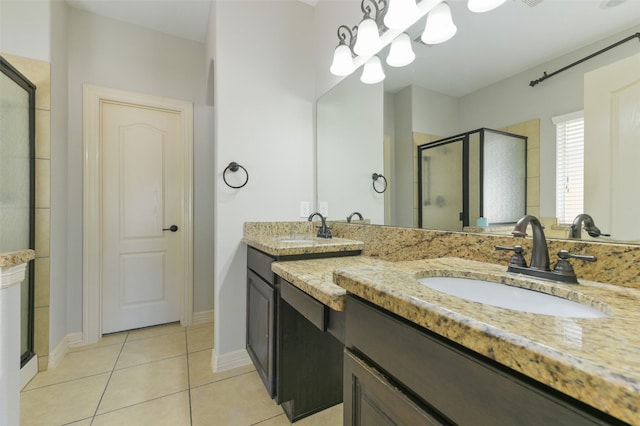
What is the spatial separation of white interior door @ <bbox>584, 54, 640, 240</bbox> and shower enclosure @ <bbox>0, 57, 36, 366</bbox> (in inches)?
107

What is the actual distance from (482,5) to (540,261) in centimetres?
95

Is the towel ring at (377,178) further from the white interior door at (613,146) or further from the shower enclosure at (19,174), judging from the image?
the shower enclosure at (19,174)

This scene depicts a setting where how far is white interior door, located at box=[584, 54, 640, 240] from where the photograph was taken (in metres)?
0.71

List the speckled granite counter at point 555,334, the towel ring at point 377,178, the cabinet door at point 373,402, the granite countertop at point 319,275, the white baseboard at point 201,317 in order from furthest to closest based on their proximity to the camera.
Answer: the white baseboard at point 201,317 → the towel ring at point 377,178 → the granite countertop at point 319,275 → the cabinet door at point 373,402 → the speckled granite counter at point 555,334

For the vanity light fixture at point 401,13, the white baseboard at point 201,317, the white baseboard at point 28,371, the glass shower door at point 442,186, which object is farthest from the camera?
the white baseboard at point 201,317

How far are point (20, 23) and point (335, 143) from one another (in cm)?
221

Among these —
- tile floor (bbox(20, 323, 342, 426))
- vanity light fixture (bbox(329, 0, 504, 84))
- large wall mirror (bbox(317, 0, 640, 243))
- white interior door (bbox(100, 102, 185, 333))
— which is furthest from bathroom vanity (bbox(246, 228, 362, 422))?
white interior door (bbox(100, 102, 185, 333))

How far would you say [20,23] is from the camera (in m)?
1.85

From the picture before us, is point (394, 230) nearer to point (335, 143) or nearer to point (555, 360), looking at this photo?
point (335, 143)

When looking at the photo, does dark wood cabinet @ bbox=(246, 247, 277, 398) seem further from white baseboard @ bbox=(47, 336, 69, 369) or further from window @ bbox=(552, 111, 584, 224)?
white baseboard @ bbox=(47, 336, 69, 369)

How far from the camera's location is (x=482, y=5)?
105 cm

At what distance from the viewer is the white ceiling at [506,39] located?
78 cm

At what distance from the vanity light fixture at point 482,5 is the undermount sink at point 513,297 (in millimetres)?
978

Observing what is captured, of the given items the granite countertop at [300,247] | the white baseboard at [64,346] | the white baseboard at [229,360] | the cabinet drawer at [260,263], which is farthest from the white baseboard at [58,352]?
Answer: the granite countertop at [300,247]
